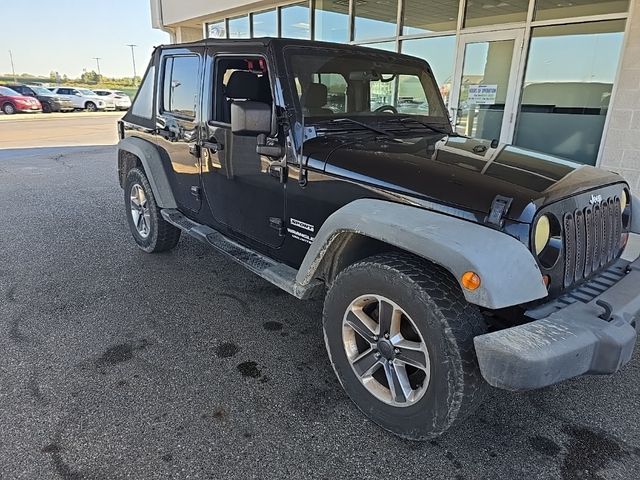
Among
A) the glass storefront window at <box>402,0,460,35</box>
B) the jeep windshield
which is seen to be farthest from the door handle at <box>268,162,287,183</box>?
the glass storefront window at <box>402,0,460,35</box>

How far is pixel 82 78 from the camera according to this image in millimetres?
69375

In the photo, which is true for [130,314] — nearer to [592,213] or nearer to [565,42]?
[592,213]

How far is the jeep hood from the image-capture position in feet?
6.65

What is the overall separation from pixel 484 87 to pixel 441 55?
1.02 meters

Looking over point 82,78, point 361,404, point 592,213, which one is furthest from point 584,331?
point 82,78

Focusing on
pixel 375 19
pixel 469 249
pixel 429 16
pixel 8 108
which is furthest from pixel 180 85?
pixel 8 108

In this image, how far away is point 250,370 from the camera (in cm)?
275

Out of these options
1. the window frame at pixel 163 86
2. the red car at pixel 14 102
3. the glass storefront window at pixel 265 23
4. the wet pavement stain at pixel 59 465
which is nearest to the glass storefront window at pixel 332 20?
the glass storefront window at pixel 265 23

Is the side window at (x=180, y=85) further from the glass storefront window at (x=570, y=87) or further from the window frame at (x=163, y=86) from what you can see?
the glass storefront window at (x=570, y=87)

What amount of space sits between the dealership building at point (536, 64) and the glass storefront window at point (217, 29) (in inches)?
205

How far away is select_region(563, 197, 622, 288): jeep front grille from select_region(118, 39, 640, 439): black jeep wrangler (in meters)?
0.01

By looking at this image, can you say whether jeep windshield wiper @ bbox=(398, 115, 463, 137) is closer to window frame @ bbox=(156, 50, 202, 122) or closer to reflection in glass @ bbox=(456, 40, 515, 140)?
window frame @ bbox=(156, 50, 202, 122)

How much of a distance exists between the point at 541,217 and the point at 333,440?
1407 mm

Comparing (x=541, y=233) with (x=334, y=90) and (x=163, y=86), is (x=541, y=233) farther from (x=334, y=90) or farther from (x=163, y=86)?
(x=163, y=86)
